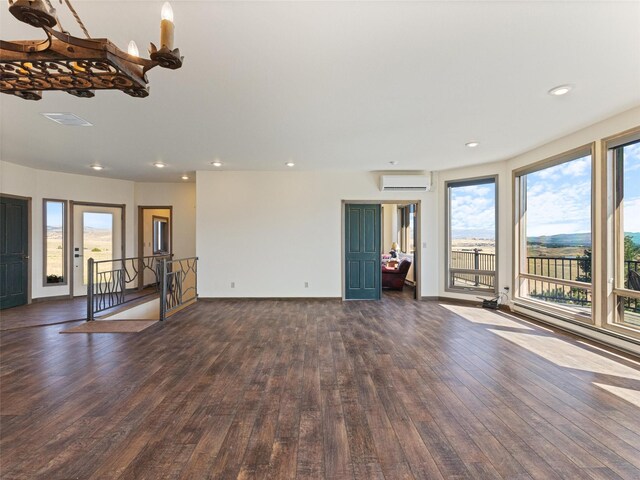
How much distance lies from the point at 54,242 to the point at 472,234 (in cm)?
907

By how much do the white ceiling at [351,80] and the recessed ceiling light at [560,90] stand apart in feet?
0.24

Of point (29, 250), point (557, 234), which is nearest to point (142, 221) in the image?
point (29, 250)

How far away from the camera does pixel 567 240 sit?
4543 mm

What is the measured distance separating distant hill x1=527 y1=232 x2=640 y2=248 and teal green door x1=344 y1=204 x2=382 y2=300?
2.85 m

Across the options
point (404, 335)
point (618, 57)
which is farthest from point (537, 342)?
point (618, 57)

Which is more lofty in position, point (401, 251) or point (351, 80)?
point (351, 80)

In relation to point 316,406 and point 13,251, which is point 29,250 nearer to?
point 13,251

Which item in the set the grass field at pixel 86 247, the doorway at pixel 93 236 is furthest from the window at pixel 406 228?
the grass field at pixel 86 247

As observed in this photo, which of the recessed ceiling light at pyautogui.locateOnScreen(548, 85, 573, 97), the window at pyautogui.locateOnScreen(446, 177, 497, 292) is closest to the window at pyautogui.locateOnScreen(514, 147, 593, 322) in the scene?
the window at pyautogui.locateOnScreen(446, 177, 497, 292)

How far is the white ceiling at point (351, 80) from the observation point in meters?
1.98

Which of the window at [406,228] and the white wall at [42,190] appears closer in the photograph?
the white wall at [42,190]

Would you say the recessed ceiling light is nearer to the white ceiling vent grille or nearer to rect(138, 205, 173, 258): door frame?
the white ceiling vent grille

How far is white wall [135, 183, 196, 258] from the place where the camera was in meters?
7.92

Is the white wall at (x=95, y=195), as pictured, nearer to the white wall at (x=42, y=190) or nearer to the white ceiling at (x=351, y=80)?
the white wall at (x=42, y=190)
